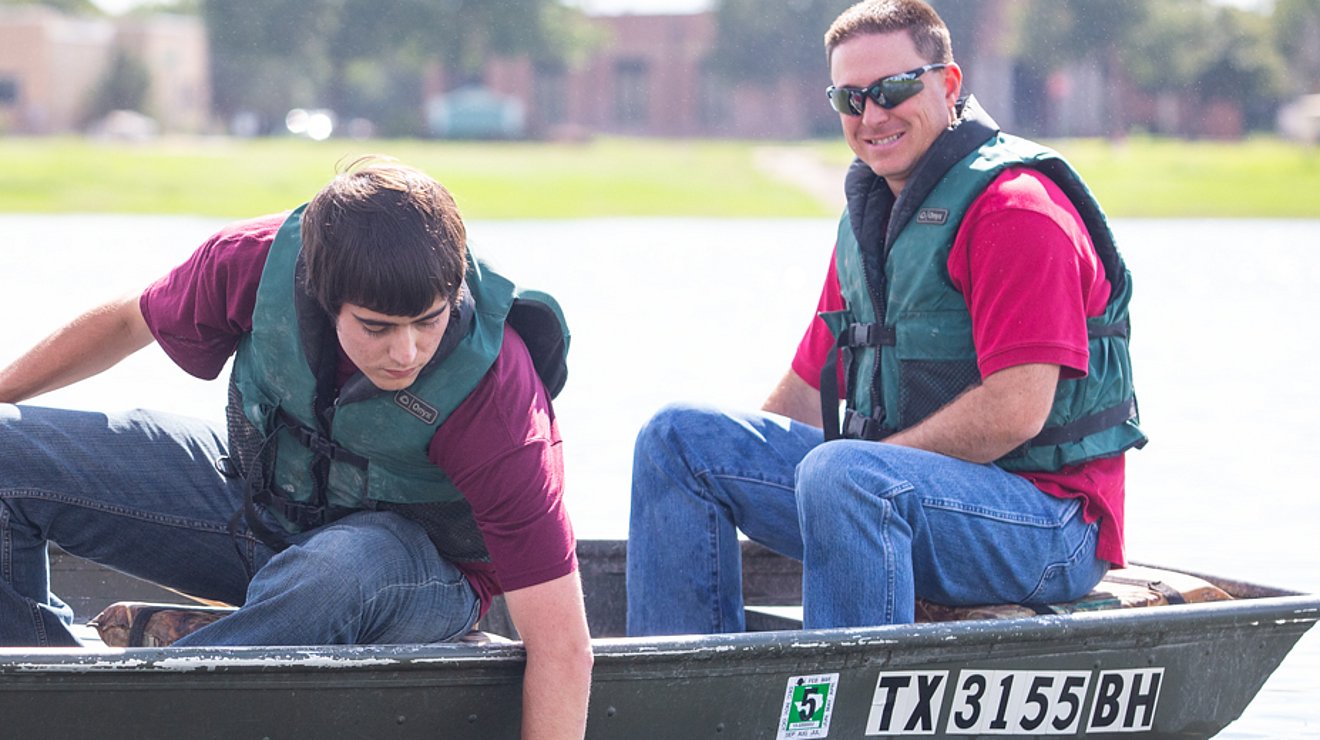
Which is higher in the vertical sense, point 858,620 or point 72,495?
point 72,495

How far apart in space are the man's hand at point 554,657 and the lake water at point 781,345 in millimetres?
609

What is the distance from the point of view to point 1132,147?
48.3 m

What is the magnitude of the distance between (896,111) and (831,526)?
840 millimetres

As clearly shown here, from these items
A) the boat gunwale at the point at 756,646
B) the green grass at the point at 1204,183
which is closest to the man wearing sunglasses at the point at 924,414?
the boat gunwale at the point at 756,646

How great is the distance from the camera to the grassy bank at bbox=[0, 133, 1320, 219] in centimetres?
3041

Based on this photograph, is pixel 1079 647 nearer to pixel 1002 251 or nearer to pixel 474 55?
pixel 1002 251

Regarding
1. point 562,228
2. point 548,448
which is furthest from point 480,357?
point 562,228

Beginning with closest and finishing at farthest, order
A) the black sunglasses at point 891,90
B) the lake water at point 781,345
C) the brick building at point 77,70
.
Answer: the black sunglasses at point 891,90 → the lake water at point 781,345 → the brick building at point 77,70

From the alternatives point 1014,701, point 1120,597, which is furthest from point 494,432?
point 1120,597

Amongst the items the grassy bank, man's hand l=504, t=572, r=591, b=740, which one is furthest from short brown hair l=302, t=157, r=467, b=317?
the grassy bank

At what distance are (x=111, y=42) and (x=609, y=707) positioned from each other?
65951mm

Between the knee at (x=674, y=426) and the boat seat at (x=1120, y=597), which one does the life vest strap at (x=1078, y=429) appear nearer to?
the boat seat at (x=1120, y=597)

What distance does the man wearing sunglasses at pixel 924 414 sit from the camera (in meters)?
3.34

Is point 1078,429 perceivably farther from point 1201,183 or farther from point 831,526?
point 1201,183
